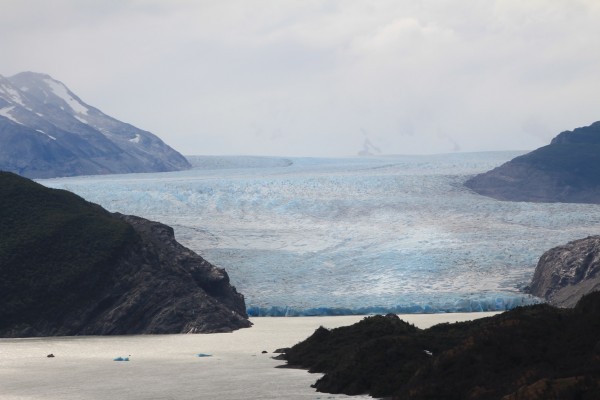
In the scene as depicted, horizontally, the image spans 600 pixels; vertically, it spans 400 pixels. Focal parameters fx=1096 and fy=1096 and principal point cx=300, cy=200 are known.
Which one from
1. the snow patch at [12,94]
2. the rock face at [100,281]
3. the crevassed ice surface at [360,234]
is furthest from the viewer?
the snow patch at [12,94]

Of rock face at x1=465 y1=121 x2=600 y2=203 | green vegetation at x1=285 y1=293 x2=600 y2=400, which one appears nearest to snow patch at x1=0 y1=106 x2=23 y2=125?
rock face at x1=465 y1=121 x2=600 y2=203

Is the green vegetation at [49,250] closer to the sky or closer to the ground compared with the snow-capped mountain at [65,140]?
closer to the ground

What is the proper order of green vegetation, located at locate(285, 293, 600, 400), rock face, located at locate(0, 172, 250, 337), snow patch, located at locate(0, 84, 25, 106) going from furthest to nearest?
snow patch, located at locate(0, 84, 25, 106) < rock face, located at locate(0, 172, 250, 337) < green vegetation, located at locate(285, 293, 600, 400)

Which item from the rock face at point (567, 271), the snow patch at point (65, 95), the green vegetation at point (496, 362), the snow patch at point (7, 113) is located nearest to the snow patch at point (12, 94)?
the snow patch at point (7, 113)

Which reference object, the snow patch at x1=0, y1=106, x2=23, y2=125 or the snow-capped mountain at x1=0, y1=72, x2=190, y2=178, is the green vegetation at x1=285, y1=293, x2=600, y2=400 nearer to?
the snow-capped mountain at x1=0, y1=72, x2=190, y2=178

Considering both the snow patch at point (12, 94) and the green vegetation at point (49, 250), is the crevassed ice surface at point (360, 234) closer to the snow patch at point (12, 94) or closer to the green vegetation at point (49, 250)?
the green vegetation at point (49, 250)
